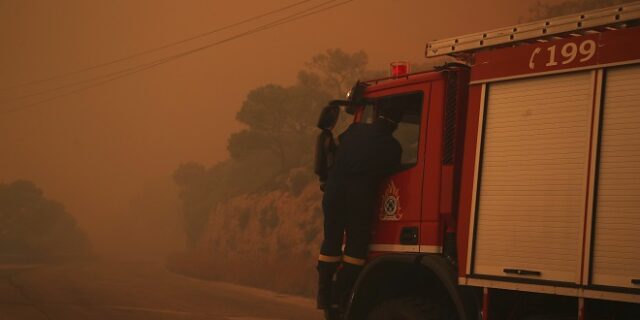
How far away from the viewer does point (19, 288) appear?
58.2 ft

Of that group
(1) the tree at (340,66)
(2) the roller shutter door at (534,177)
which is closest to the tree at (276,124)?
(1) the tree at (340,66)

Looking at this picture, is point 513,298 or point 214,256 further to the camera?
point 214,256

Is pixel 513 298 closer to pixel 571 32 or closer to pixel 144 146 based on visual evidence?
pixel 571 32

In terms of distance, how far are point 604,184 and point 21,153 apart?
349ft

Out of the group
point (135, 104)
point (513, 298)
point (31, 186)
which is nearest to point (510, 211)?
point (513, 298)

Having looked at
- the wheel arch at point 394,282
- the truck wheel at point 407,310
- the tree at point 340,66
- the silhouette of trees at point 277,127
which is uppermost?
the tree at point 340,66

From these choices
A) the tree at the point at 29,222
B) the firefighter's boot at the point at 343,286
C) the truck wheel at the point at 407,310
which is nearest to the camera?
the truck wheel at the point at 407,310

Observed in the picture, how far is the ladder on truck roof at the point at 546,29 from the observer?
17.0 feet

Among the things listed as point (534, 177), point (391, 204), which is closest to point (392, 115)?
point (391, 204)

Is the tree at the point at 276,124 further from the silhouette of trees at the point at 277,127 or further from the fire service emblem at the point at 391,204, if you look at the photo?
the fire service emblem at the point at 391,204

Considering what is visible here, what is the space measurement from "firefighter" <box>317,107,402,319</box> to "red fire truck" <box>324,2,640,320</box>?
140mm

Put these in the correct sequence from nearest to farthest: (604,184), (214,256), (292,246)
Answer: (604,184), (292,246), (214,256)

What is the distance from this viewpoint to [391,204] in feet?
21.6

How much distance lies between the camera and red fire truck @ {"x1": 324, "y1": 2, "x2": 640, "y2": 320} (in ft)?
16.0
